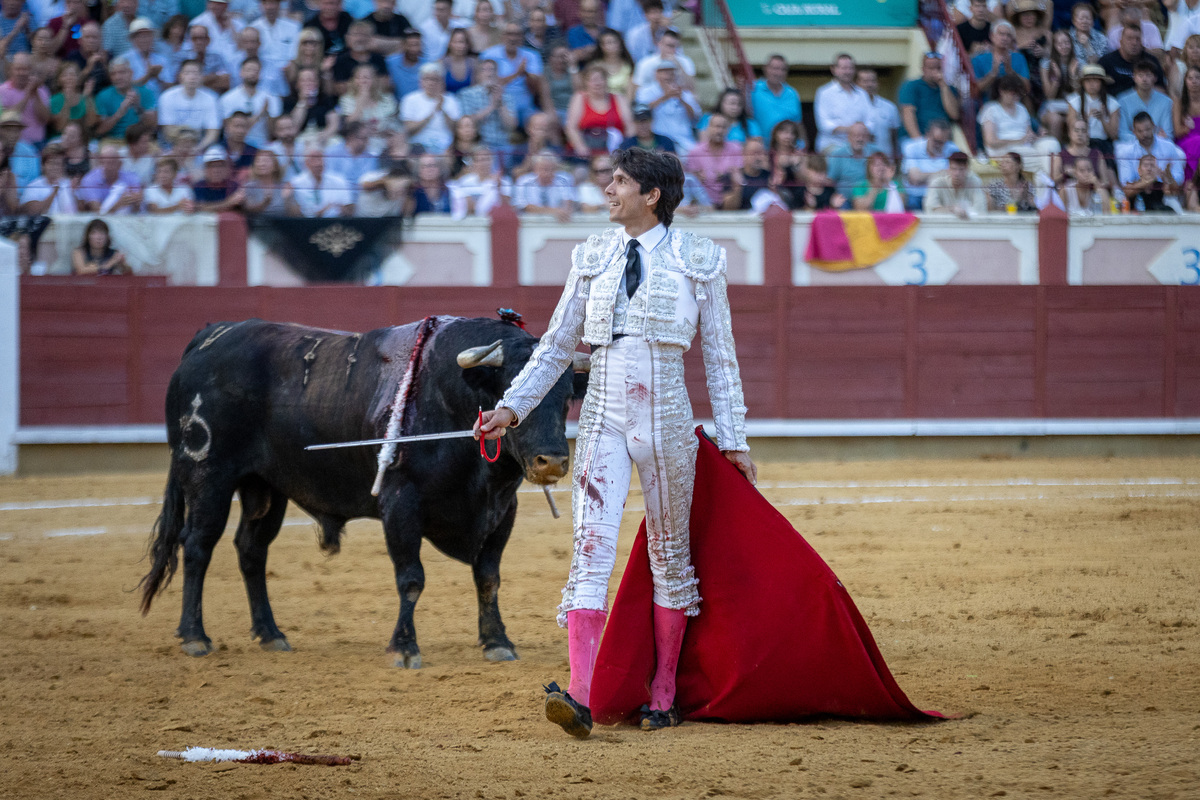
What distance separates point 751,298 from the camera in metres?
9.85

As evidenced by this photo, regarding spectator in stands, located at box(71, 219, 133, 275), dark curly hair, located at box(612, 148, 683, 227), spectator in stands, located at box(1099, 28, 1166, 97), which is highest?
spectator in stands, located at box(1099, 28, 1166, 97)

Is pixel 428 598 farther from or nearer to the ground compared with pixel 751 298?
nearer to the ground

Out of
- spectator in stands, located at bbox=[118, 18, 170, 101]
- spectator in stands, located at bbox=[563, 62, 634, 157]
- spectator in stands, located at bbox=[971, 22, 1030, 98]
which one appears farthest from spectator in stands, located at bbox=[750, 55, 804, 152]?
spectator in stands, located at bbox=[118, 18, 170, 101]

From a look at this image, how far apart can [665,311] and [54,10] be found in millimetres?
8076

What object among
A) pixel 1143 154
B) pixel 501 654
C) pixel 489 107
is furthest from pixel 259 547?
pixel 1143 154

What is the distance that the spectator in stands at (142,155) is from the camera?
900 centimetres

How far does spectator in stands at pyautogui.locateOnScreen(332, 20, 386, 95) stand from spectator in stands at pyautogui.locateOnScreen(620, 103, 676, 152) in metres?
1.79

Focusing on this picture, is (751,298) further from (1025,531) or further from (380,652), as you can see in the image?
(380,652)

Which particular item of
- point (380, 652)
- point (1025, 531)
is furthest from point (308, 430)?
point (1025, 531)

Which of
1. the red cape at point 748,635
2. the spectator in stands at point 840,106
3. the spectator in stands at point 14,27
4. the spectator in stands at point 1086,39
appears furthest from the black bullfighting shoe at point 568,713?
the spectator in stands at point 1086,39

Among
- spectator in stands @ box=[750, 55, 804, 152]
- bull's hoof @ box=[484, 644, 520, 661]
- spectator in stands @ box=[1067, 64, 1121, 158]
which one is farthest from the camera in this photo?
spectator in stands @ box=[1067, 64, 1121, 158]

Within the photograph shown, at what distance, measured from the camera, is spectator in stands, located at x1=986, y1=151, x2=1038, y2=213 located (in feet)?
32.6

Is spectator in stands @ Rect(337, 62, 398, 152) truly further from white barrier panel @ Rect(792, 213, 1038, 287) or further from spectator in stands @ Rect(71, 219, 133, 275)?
white barrier panel @ Rect(792, 213, 1038, 287)

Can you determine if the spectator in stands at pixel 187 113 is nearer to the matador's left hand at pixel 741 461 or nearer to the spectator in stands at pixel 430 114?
the spectator in stands at pixel 430 114
